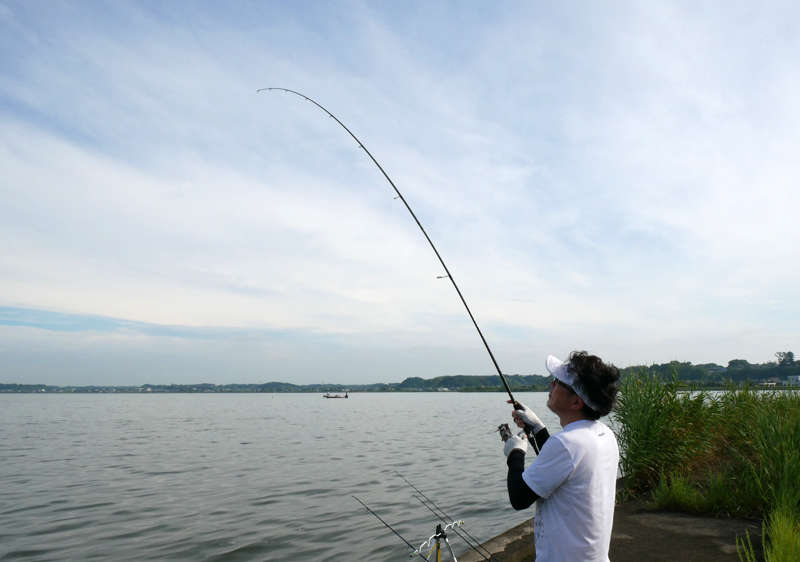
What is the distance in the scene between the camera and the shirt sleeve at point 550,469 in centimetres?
241

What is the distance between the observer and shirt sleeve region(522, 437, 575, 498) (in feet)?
7.90

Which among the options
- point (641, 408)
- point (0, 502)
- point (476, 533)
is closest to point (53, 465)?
point (0, 502)

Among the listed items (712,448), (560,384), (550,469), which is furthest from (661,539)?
Answer: (550,469)

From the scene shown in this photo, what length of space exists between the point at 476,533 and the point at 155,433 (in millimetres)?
26242

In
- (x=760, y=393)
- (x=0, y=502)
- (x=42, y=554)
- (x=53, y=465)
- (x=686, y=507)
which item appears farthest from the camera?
(x=53, y=465)

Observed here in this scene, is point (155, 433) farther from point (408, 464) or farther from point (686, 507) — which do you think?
point (686, 507)

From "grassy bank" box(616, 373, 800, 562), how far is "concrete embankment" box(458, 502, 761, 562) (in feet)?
0.95

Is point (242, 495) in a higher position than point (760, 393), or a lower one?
lower

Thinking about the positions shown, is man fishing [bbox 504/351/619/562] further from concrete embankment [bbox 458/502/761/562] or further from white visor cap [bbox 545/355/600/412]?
concrete embankment [bbox 458/502/761/562]

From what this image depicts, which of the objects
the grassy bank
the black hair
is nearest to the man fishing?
the black hair

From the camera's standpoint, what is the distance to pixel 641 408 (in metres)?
9.90

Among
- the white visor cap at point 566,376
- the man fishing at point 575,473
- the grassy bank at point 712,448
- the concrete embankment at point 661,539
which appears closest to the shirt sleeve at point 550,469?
the man fishing at point 575,473

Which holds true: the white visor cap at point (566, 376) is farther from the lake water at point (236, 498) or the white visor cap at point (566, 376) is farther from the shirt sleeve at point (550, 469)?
the lake water at point (236, 498)

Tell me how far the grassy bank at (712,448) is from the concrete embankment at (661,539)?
0.29 m
